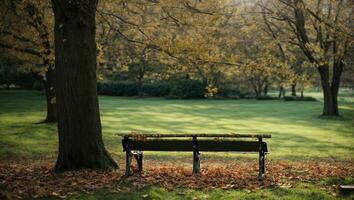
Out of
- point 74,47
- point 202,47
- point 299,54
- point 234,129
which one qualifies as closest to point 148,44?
point 202,47

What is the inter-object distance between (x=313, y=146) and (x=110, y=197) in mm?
16177

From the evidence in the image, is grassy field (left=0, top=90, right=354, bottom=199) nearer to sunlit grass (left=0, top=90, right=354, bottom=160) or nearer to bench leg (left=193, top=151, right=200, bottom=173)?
sunlit grass (left=0, top=90, right=354, bottom=160)

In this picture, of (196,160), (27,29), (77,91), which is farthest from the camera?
(27,29)

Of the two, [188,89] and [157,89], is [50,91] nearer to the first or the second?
[188,89]

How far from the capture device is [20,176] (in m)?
10.3

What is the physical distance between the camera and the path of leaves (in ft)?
28.5

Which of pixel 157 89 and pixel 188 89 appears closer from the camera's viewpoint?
pixel 188 89

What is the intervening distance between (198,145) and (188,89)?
202 feet

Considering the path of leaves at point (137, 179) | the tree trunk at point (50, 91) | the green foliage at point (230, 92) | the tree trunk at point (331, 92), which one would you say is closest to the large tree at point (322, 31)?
the tree trunk at point (331, 92)

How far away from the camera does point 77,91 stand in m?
10.9

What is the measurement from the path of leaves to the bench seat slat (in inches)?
22.3

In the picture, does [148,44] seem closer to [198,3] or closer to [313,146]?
[198,3]

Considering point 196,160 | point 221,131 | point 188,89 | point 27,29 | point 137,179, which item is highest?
point 27,29

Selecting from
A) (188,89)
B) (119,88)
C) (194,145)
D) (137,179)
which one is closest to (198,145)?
(194,145)
